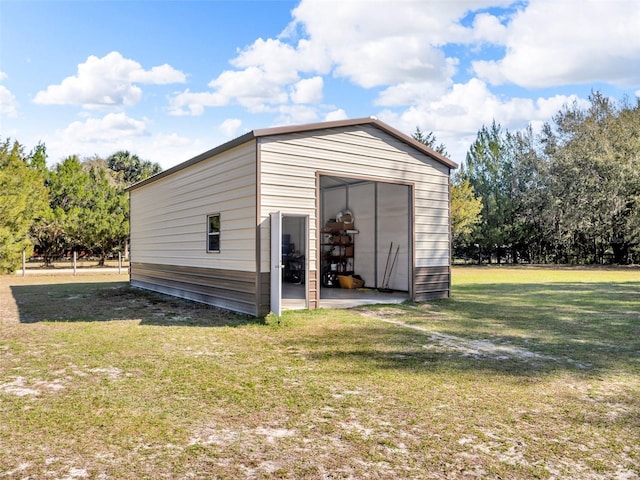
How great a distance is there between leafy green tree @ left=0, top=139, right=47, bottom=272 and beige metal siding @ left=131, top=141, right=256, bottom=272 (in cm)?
643

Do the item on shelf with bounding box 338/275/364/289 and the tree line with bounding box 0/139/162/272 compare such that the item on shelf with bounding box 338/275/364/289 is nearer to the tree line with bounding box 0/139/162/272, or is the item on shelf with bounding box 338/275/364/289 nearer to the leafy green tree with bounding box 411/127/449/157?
the tree line with bounding box 0/139/162/272

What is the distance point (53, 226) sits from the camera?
22.3m

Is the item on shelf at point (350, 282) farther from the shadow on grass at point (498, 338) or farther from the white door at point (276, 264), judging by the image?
the white door at point (276, 264)

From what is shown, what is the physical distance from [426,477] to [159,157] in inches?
1670

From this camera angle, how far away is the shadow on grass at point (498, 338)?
5.27m

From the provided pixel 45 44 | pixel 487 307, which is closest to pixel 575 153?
pixel 487 307

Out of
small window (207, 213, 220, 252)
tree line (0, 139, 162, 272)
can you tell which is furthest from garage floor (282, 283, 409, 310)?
tree line (0, 139, 162, 272)

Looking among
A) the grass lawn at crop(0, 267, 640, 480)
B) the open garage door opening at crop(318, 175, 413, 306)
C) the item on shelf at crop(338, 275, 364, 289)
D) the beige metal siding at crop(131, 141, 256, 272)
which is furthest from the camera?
the item on shelf at crop(338, 275, 364, 289)

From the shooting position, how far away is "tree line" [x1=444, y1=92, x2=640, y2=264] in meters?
26.1

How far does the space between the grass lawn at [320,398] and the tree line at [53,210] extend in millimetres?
12502

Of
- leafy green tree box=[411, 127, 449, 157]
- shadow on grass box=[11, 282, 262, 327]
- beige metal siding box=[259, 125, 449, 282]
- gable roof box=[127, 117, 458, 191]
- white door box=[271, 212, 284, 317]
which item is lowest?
shadow on grass box=[11, 282, 262, 327]

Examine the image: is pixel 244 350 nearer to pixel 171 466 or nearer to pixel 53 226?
pixel 171 466

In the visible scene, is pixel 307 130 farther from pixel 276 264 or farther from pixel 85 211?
pixel 85 211

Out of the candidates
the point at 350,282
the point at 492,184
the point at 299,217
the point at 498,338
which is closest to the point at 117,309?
the point at 299,217
